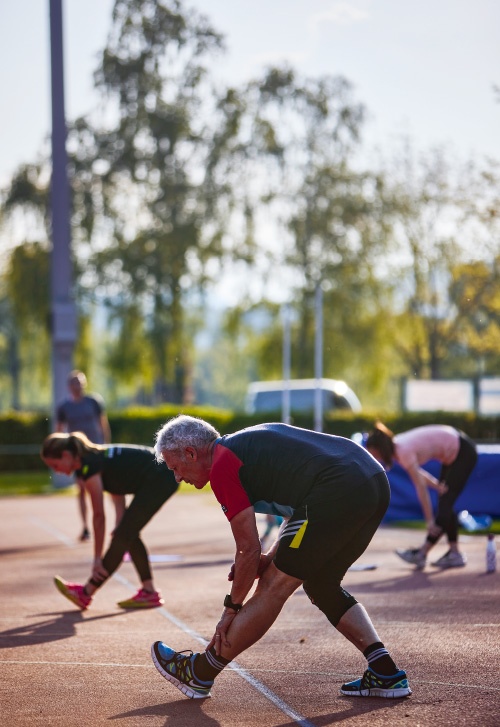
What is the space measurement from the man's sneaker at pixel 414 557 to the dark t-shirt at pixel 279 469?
6042 millimetres

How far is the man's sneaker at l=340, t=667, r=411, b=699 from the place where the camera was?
570cm

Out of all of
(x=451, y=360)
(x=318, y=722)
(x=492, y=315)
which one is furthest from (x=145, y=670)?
(x=451, y=360)

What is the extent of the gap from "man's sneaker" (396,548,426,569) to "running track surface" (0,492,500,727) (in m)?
0.10

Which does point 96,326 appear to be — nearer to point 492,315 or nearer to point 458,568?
point 492,315

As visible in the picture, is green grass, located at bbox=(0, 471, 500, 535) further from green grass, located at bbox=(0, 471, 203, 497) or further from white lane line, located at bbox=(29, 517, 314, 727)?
white lane line, located at bbox=(29, 517, 314, 727)

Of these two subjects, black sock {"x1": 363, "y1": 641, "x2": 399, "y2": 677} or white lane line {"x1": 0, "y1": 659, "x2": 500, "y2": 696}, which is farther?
white lane line {"x1": 0, "y1": 659, "x2": 500, "y2": 696}

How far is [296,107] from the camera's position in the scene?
40.0 meters

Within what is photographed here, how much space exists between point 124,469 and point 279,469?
3.66 meters

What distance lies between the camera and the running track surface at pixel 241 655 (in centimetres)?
548

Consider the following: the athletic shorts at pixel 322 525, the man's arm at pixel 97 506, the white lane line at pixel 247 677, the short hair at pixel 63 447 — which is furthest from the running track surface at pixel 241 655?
the short hair at pixel 63 447

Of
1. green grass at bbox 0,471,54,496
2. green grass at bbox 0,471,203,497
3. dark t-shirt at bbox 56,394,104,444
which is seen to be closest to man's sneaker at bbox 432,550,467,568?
dark t-shirt at bbox 56,394,104,444

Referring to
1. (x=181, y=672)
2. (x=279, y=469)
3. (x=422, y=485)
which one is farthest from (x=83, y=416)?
(x=279, y=469)

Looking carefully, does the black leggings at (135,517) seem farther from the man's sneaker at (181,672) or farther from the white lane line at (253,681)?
the man's sneaker at (181,672)

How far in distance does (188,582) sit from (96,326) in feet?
93.2
